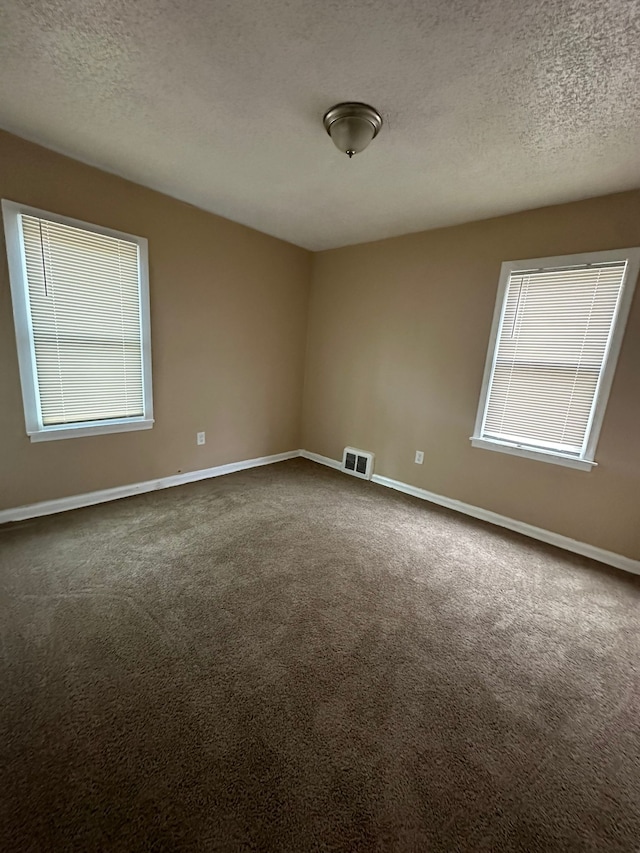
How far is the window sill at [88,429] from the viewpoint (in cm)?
255

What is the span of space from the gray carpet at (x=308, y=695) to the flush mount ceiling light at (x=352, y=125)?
248 cm

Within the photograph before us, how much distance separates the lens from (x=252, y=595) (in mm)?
1966

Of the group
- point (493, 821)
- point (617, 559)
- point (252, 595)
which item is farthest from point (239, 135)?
point (617, 559)

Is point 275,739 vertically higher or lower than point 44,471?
lower

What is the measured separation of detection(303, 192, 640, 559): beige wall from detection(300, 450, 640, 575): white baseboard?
2.2 inches

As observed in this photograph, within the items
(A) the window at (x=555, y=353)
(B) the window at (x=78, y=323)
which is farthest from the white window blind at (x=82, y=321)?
(A) the window at (x=555, y=353)

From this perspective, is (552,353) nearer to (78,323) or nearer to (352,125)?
(352,125)

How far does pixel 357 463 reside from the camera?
13.0ft

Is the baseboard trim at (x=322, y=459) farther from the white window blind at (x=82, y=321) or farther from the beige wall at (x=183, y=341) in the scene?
the white window blind at (x=82, y=321)

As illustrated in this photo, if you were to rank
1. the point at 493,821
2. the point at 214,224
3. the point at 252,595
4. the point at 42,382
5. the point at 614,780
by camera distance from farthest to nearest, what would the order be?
the point at 214,224 < the point at 42,382 < the point at 252,595 < the point at 614,780 < the point at 493,821

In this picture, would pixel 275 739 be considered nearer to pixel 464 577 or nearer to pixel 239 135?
pixel 464 577

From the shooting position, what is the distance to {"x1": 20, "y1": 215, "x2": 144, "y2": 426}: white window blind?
241 centimetres

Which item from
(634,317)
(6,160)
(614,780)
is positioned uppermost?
(6,160)

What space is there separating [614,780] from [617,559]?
5.81 ft
